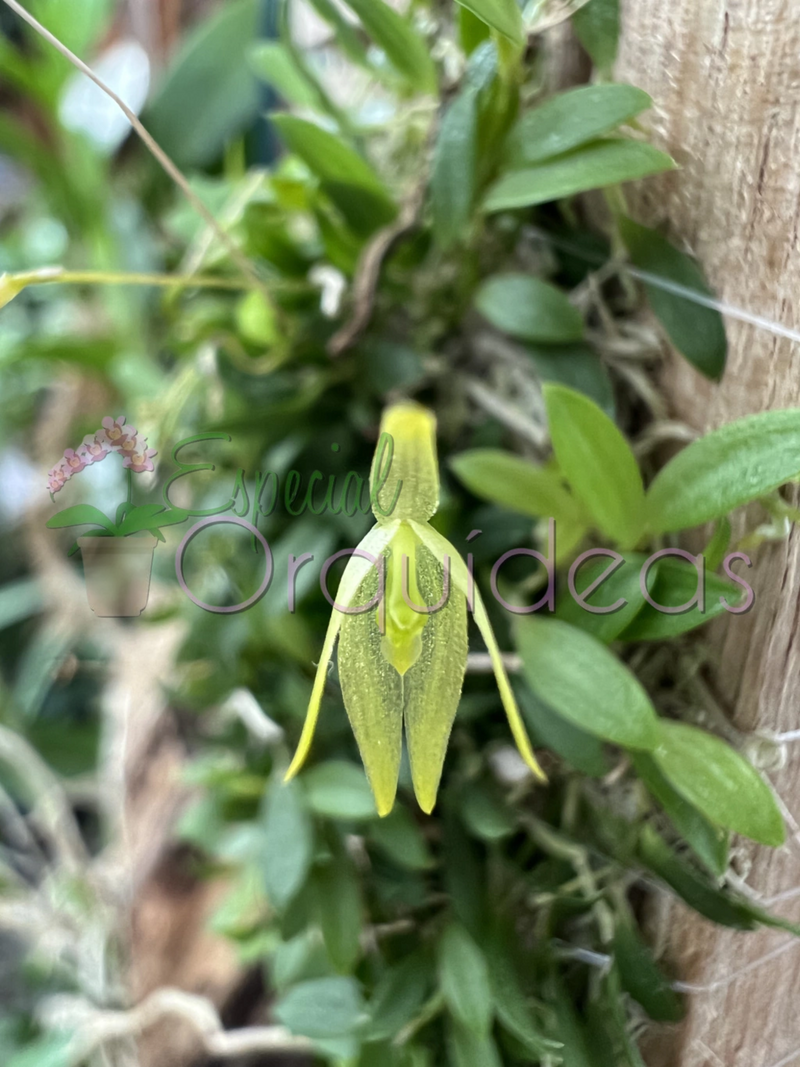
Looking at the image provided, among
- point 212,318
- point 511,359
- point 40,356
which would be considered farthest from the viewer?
point 40,356

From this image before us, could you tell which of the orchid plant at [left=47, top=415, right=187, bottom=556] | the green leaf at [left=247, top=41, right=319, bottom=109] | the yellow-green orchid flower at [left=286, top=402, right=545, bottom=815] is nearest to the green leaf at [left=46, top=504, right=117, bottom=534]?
the orchid plant at [left=47, top=415, right=187, bottom=556]

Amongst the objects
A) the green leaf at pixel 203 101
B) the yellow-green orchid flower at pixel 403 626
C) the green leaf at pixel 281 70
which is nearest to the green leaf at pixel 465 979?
the yellow-green orchid flower at pixel 403 626

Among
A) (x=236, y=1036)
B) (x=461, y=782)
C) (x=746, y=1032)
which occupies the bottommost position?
(x=236, y=1036)

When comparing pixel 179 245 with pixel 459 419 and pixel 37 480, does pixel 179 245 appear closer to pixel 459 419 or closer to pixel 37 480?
pixel 37 480

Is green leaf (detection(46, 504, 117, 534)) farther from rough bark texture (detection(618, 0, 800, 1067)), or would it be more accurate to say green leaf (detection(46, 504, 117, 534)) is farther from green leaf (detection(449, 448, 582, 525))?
rough bark texture (detection(618, 0, 800, 1067))

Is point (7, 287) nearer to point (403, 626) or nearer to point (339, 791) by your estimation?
point (403, 626)

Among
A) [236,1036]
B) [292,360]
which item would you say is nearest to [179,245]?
[292,360]
